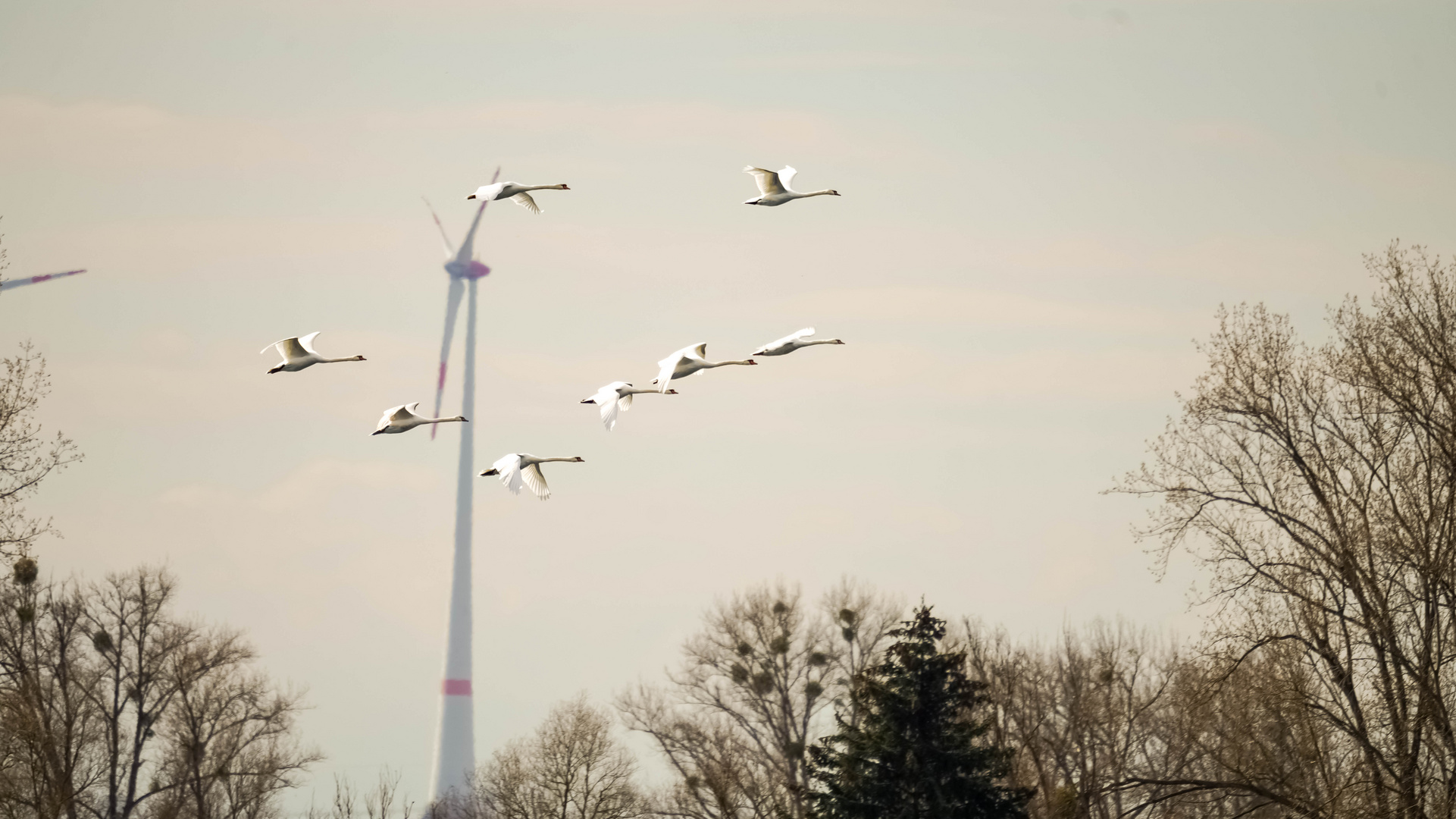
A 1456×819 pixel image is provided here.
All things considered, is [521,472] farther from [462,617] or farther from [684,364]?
[462,617]

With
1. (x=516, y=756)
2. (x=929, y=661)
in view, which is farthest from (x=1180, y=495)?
A: (x=516, y=756)

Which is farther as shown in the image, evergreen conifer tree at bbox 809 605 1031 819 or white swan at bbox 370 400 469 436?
evergreen conifer tree at bbox 809 605 1031 819

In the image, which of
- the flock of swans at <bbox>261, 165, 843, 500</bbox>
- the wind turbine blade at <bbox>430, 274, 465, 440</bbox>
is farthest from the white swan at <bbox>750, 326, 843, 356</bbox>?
the wind turbine blade at <bbox>430, 274, 465, 440</bbox>

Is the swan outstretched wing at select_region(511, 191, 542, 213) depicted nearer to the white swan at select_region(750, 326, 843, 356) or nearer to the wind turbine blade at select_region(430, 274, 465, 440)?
the white swan at select_region(750, 326, 843, 356)

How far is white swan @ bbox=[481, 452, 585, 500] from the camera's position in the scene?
20.5m

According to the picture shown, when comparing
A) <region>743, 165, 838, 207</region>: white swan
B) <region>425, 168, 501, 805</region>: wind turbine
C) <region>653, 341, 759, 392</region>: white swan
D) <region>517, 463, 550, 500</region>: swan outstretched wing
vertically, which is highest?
<region>425, 168, 501, 805</region>: wind turbine

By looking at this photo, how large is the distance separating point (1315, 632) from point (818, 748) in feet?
30.9

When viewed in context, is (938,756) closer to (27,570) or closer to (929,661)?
(929,661)

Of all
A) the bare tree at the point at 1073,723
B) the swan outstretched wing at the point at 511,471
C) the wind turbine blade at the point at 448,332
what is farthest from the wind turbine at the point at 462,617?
the swan outstretched wing at the point at 511,471

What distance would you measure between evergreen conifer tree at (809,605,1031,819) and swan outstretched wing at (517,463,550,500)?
9.70 meters

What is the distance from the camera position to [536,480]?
21625 mm

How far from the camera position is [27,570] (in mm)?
41219

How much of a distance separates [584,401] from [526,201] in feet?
14.0

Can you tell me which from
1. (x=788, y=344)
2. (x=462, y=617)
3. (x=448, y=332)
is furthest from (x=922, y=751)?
(x=462, y=617)
